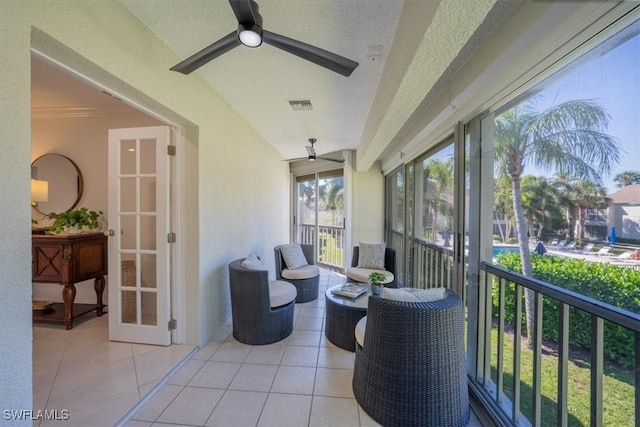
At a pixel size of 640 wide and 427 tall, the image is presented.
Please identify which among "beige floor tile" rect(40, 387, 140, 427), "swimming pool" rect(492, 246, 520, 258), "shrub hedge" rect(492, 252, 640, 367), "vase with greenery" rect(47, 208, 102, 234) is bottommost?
"beige floor tile" rect(40, 387, 140, 427)

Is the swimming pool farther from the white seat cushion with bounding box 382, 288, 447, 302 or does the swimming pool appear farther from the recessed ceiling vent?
the recessed ceiling vent

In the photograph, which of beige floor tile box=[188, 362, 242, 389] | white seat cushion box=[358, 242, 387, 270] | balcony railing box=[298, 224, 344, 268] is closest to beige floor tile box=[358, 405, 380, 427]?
beige floor tile box=[188, 362, 242, 389]

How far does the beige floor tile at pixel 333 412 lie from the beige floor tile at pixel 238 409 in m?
0.36

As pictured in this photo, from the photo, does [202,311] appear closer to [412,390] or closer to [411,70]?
[412,390]

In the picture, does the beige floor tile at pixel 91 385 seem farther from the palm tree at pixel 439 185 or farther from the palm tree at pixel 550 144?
the palm tree at pixel 439 185

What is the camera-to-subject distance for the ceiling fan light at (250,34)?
4.10 feet

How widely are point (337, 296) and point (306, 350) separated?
1.93 feet

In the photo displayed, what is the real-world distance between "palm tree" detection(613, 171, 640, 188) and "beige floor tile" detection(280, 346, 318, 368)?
2198 millimetres

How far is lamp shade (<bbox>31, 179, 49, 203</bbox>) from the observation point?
3.14 m

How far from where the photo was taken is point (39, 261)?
9.20ft

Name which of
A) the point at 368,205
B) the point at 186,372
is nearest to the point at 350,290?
the point at 186,372

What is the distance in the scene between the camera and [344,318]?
2520 millimetres

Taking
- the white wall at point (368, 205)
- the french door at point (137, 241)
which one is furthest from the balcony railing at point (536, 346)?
the white wall at point (368, 205)

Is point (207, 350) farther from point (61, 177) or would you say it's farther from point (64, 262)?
point (61, 177)
